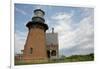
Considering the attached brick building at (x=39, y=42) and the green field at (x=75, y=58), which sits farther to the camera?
the green field at (x=75, y=58)

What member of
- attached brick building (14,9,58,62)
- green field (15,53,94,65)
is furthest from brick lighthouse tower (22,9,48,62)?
green field (15,53,94,65)

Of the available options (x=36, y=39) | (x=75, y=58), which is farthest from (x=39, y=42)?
(x=75, y=58)

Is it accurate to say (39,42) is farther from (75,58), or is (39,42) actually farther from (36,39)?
(75,58)

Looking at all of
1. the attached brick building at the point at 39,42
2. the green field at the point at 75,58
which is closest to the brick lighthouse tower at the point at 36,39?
the attached brick building at the point at 39,42

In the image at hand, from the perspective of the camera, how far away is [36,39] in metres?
2.29

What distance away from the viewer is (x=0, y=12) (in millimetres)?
2148

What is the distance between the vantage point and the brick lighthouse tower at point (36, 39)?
7.35 feet

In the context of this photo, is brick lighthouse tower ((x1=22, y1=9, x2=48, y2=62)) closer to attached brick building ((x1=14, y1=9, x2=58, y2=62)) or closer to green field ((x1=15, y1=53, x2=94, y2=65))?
attached brick building ((x1=14, y1=9, x2=58, y2=62))

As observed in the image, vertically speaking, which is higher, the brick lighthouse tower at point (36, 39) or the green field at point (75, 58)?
the brick lighthouse tower at point (36, 39)

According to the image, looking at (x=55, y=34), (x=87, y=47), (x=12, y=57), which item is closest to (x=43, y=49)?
(x=55, y=34)

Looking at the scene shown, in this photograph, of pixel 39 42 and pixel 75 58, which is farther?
pixel 75 58

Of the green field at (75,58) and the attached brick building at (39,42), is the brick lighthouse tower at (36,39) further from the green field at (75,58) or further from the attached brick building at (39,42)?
the green field at (75,58)

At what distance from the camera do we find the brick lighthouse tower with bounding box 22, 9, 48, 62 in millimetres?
2240

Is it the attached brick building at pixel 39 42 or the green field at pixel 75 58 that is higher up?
the attached brick building at pixel 39 42
